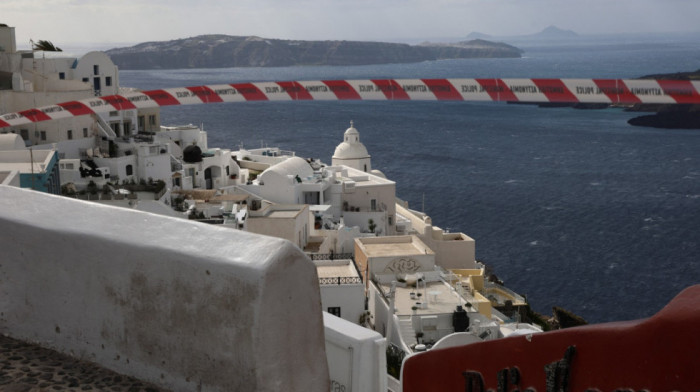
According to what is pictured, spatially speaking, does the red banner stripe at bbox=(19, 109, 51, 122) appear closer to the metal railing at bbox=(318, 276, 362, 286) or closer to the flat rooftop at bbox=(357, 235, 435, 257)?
the metal railing at bbox=(318, 276, 362, 286)

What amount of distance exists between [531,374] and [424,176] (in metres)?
57.6

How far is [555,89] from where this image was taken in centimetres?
1112

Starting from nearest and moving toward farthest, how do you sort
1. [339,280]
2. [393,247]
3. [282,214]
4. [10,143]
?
[339,280]
[10,143]
[393,247]
[282,214]

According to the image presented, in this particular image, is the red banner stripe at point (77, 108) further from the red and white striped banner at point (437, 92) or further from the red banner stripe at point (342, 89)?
the red banner stripe at point (342, 89)

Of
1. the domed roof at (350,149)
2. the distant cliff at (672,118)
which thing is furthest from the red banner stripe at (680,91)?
the distant cliff at (672,118)

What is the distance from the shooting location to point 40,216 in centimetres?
524

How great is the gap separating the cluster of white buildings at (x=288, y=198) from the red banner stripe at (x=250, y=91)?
3.62 m

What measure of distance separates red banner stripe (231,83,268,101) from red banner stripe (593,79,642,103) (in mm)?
5830

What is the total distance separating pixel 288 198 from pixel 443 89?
19.2 metres

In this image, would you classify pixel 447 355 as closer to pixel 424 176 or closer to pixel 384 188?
pixel 384 188

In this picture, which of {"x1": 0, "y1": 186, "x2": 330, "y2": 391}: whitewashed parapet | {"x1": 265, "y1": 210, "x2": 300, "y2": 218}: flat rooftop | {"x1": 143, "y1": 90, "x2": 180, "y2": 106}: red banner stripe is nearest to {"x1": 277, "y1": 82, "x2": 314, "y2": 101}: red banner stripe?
{"x1": 143, "y1": 90, "x2": 180, "y2": 106}: red banner stripe

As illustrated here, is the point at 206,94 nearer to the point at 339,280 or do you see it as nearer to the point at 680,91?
the point at 339,280

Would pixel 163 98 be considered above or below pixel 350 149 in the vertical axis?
above

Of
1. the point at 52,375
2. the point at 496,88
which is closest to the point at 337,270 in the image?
the point at 496,88
